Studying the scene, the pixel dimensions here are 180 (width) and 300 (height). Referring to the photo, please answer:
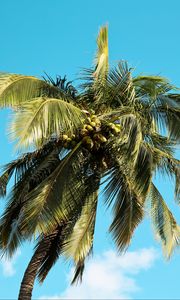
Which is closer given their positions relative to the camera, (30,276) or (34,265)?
(30,276)

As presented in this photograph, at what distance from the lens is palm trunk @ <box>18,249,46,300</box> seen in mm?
13867

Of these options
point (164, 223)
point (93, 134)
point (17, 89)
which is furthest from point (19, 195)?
point (164, 223)

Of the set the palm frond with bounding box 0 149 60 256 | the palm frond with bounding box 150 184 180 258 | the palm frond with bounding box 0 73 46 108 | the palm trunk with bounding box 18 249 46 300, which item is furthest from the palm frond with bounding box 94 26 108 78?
the palm trunk with bounding box 18 249 46 300

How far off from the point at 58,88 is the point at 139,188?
291cm

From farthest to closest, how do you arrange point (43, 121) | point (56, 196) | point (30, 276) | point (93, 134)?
point (30, 276), point (93, 134), point (56, 196), point (43, 121)

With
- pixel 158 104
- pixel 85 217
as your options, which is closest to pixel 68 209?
pixel 85 217

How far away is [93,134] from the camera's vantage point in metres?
13.6

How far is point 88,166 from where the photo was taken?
14.6m

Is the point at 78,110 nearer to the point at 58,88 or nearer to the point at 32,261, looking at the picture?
the point at 58,88

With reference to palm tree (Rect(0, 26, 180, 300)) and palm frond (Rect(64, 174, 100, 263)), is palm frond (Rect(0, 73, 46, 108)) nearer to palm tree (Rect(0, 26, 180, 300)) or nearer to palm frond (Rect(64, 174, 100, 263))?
palm tree (Rect(0, 26, 180, 300))

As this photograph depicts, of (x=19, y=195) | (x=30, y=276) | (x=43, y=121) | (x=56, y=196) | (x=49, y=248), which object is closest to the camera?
(x=43, y=121)

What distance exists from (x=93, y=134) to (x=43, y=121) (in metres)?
1.48

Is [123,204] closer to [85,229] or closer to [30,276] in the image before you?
[85,229]

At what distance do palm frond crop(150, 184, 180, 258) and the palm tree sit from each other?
2 centimetres
